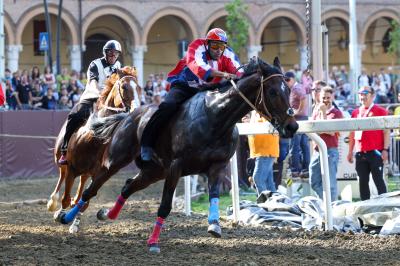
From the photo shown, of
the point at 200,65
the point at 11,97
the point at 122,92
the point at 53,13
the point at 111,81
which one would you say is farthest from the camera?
the point at 53,13

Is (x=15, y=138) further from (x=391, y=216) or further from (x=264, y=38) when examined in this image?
(x=264, y=38)

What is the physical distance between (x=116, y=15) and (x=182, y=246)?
32559 millimetres

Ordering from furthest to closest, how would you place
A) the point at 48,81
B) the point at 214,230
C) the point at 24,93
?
the point at 48,81
the point at 24,93
the point at 214,230

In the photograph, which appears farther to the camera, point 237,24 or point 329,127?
point 237,24

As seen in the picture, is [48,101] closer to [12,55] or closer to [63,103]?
[63,103]

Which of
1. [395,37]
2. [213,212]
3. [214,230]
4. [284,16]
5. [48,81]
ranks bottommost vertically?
[214,230]

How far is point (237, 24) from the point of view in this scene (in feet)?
136

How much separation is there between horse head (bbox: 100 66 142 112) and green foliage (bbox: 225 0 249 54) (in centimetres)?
2996

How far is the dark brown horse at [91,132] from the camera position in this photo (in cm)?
1100

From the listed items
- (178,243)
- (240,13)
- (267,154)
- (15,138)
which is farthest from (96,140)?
(240,13)

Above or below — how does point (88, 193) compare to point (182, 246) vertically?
above

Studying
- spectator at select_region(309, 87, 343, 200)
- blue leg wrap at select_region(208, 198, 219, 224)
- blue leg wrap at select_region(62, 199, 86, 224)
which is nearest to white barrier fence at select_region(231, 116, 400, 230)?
spectator at select_region(309, 87, 343, 200)

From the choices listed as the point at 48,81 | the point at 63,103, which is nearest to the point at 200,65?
the point at 63,103

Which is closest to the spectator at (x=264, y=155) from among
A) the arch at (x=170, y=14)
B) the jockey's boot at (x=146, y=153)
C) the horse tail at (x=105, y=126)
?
the horse tail at (x=105, y=126)
